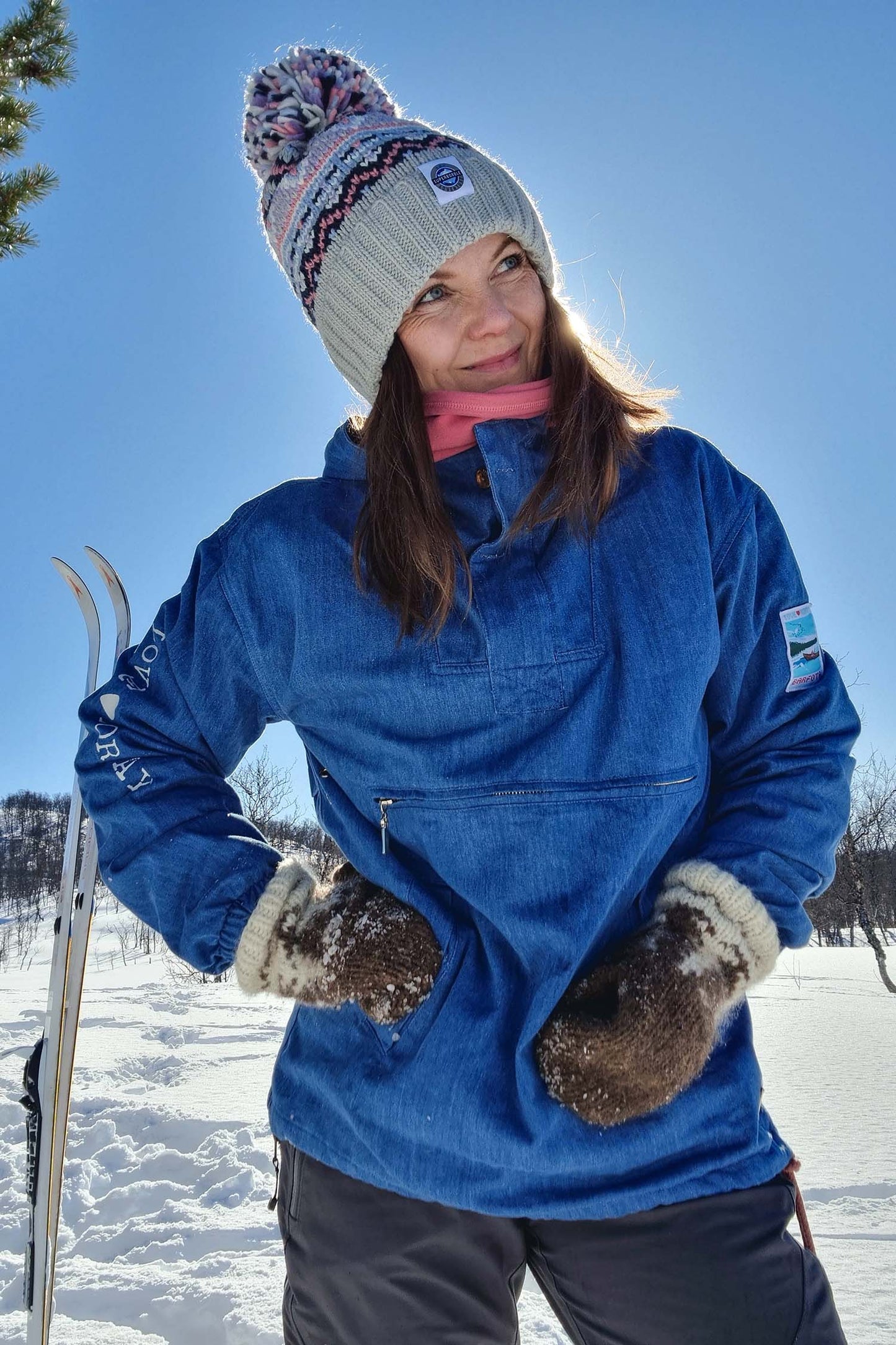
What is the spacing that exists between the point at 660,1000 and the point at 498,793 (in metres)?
0.36

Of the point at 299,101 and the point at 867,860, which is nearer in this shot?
the point at 299,101

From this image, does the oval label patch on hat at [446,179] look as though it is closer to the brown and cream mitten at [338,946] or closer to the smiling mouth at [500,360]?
the smiling mouth at [500,360]

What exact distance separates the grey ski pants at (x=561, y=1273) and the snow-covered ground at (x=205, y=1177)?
148 cm

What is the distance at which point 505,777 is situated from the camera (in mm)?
1234

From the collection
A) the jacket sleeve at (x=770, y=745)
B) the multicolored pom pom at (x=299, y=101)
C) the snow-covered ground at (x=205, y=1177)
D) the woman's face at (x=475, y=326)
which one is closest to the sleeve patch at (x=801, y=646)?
the jacket sleeve at (x=770, y=745)

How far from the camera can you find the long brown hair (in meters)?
1.34

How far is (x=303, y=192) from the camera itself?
1601mm

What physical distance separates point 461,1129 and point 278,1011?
8.85m

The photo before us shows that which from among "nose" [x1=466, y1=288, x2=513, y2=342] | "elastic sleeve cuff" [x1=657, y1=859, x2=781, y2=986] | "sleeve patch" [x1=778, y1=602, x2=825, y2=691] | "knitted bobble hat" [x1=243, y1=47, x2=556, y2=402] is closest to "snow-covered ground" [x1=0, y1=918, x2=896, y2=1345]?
"elastic sleeve cuff" [x1=657, y1=859, x2=781, y2=986]

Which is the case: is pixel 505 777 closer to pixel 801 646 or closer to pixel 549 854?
pixel 549 854

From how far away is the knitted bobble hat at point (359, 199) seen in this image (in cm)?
149

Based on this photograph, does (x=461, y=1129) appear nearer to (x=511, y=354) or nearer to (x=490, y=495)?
(x=490, y=495)

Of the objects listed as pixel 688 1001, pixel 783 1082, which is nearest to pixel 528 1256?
pixel 688 1001

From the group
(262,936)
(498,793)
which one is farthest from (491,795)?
(262,936)
